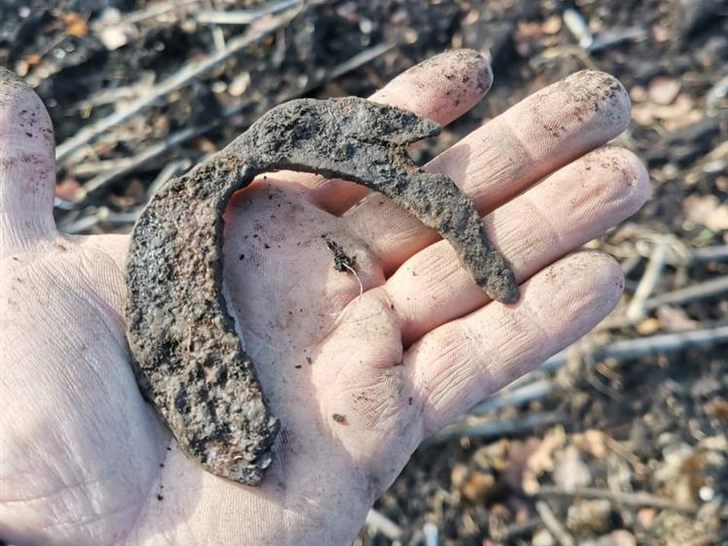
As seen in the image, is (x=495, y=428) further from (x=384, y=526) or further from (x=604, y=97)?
(x=604, y=97)

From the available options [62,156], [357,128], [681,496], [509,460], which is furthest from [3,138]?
[681,496]

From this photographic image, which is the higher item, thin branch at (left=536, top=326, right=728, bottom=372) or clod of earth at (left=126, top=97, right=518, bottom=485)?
clod of earth at (left=126, top=97, right=518, bottom=485)

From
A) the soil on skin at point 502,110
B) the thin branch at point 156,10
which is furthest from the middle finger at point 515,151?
the thin branch at point 156,10

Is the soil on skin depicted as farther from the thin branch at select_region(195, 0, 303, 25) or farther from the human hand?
the human hand

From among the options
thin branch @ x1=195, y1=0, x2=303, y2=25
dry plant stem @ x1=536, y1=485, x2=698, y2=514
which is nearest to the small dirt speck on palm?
dry plant stem @ x1=536, y1=485, x2=698, y2=514

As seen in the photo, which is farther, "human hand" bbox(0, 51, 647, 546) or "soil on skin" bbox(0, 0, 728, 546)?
"soil on skin" bbox(0, 0, 728, 546)
